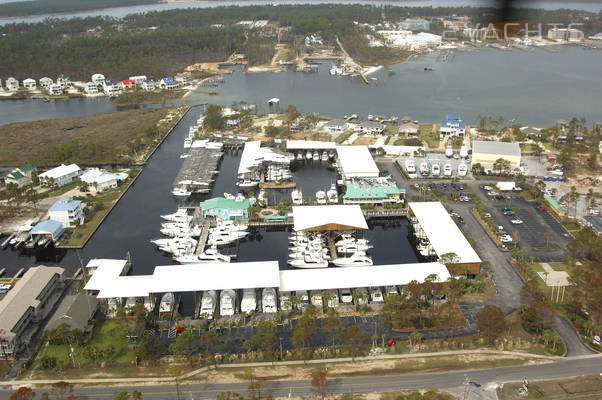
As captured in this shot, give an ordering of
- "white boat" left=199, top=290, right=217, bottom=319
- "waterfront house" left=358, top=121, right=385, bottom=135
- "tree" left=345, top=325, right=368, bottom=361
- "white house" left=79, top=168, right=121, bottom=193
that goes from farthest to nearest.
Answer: "waterfront house" left=358, top=121, right=385, bottom=135 → "white house" left=79, top=168, right=121, bottom=193 → "white boat" left=199, top=290, right=217, bottom=319 → "tree" left=345, top=325, right=368, bottom=361

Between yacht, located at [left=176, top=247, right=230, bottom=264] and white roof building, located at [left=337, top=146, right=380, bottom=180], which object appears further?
white roof building, located at [left=337, top=146, right=380, bottom=180]

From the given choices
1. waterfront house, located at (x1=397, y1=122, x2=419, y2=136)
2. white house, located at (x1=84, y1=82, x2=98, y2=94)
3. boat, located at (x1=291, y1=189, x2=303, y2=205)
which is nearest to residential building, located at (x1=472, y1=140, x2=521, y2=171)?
waterfront house, located at (x1=397, y1=122, x2=419, y2=136)

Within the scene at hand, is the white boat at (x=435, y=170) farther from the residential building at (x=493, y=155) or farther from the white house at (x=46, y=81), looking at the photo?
the white house at (x=46, y=81)

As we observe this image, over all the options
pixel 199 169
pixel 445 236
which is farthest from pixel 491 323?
pixel 199 169

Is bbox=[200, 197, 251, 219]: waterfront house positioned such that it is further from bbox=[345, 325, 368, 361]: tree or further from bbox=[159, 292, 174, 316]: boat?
bbox=[345, 325, 368, 361]: tree

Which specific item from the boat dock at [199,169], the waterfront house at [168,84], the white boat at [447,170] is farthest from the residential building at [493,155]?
the waterfront house at [168,84]

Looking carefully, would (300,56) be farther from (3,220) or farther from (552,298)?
(552,298)

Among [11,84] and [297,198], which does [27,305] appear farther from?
[11,84]
